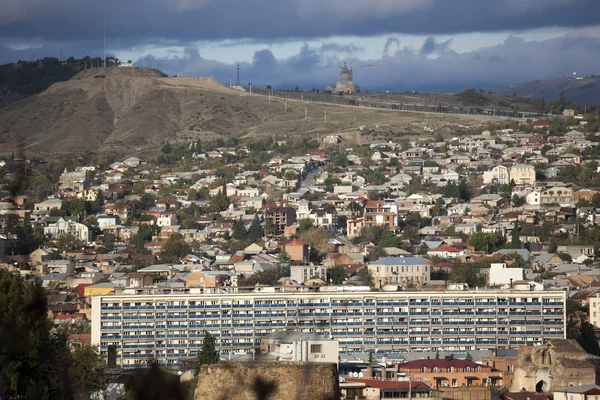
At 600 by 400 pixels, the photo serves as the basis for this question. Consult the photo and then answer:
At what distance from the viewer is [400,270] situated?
5900cm

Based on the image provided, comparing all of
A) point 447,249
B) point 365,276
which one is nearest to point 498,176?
point 447,249

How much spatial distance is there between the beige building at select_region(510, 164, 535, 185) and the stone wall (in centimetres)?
7794

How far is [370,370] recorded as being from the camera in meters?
33.3

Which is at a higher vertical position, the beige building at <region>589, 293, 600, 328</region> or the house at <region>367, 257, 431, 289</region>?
the house at <region>367, 257, 431, 289</region>

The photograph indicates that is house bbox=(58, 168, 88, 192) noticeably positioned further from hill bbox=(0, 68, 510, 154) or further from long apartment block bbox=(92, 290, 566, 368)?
long apartment block bbox=(92, 290, 566, 368)

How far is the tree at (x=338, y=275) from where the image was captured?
57.4 metres

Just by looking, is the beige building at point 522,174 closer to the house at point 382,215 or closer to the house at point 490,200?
the house at point 490,200

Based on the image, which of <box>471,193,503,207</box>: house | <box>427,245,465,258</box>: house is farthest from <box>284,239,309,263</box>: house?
<box>471,193,503,207</box>: house

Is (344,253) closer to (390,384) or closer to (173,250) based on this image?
(173,250)

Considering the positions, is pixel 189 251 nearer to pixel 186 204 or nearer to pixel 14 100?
pixel 186 204

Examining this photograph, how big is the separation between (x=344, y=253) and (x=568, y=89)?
118162mm

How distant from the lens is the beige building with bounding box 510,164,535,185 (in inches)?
3401

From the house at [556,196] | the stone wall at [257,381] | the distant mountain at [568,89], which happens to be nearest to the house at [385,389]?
the stone wall at [257,381]

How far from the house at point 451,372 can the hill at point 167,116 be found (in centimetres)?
6753
